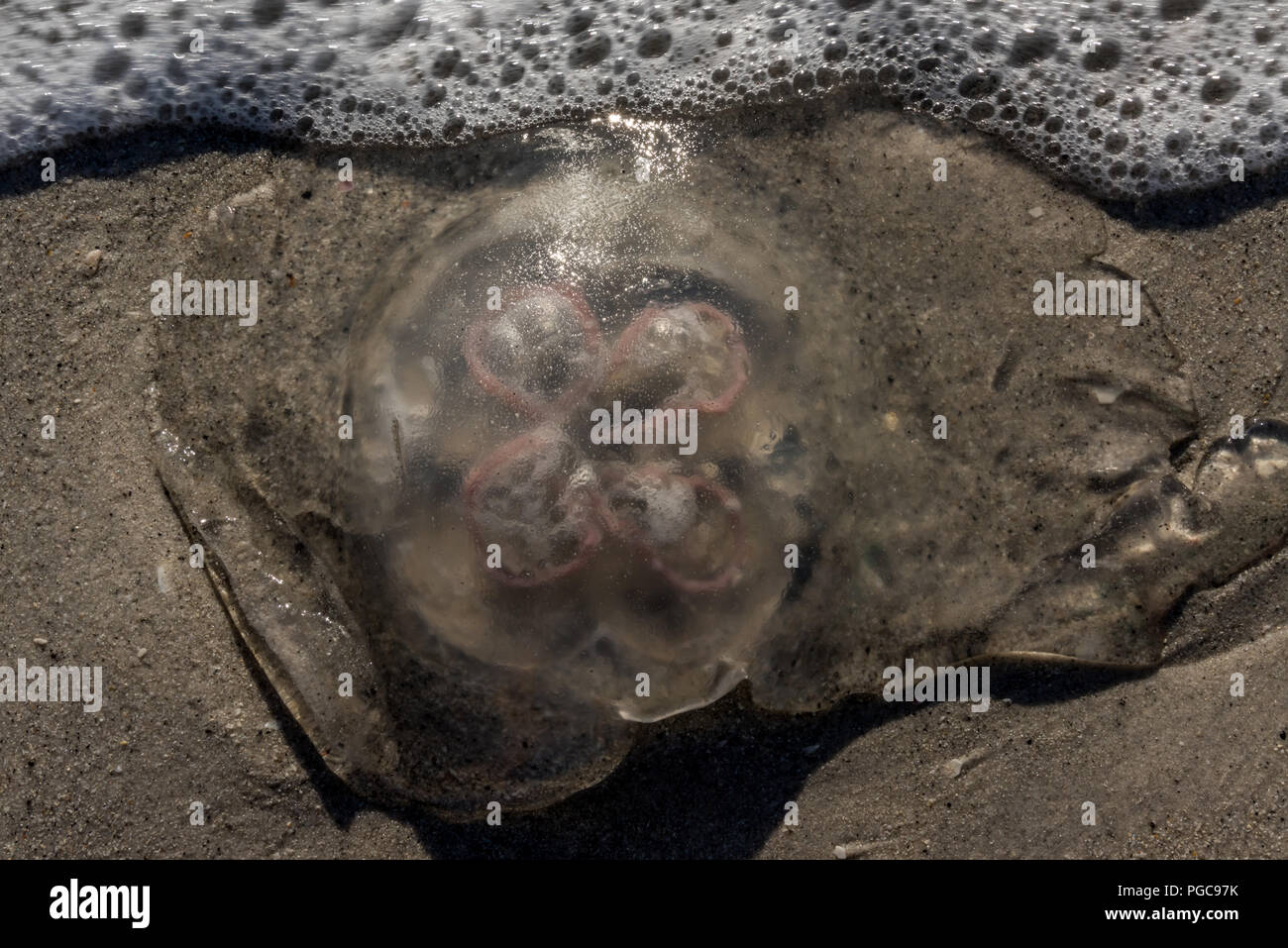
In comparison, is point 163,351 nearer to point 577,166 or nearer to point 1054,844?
point 577,166

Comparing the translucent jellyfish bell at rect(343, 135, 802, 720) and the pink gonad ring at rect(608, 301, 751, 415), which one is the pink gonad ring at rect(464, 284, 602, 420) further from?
the pink gonad ring at rect(608, 301, 751, 415)

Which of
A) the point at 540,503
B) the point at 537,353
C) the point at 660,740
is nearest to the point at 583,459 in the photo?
the point at 540,503

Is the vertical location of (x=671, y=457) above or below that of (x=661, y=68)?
below

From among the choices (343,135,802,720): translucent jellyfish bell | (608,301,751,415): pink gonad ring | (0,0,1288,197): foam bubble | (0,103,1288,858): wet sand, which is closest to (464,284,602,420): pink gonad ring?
(343,135,802,720): translucent jellyfish bell

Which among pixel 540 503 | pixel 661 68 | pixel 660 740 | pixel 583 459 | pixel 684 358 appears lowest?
pixel 660 740

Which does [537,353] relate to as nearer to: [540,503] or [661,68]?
[540,503]

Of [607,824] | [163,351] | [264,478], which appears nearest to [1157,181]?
[607,824]

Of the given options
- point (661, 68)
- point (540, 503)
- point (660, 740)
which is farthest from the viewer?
point (661, 68)

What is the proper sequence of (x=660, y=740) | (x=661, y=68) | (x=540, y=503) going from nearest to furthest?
(x=540, y=503), (x=660, y=740), (x=661, y=68)
